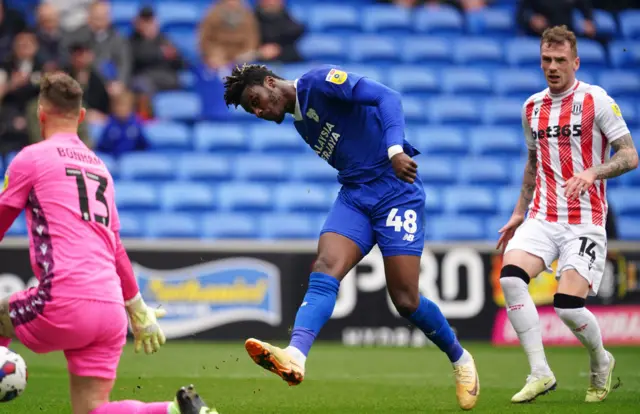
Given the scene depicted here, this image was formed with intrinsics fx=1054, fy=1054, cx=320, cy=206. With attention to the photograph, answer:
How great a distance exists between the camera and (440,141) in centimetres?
1570

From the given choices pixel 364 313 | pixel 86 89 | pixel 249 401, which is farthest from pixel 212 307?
pixel 249 401

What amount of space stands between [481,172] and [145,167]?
4850 mm

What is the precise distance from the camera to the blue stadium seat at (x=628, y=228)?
15.0 m

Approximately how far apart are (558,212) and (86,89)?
8758 millimetres

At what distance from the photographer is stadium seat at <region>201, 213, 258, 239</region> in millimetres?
13930

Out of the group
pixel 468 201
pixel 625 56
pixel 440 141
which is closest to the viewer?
pixel 468 201

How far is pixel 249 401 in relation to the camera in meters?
7.07

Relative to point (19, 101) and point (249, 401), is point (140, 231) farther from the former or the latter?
point (249, 401)

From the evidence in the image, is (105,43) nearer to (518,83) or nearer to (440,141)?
(440,141)

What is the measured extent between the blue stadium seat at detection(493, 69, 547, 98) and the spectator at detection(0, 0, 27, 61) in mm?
7316

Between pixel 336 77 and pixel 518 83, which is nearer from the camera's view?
pixel 336 77

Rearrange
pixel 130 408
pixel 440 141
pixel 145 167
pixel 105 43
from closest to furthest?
pixel 130 408, pixel 145 167, pixel 105 43, pixel 440 141

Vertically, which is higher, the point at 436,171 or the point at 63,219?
the point at 63,219

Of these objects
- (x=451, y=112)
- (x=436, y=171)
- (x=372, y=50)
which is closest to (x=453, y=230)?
(x=436, y=171)
